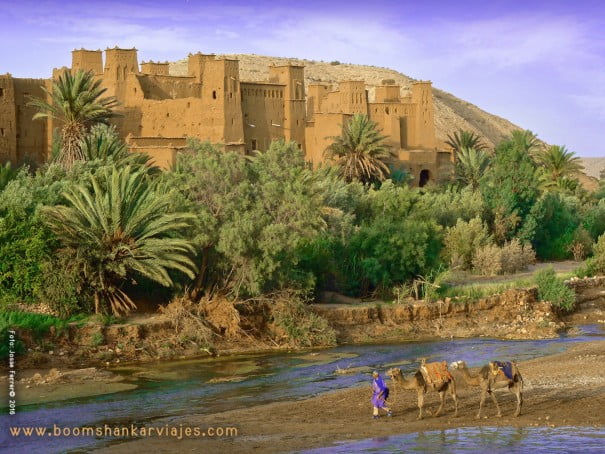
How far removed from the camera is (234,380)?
20703mm

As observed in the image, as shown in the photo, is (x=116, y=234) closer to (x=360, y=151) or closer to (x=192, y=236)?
(x=192, y=236)

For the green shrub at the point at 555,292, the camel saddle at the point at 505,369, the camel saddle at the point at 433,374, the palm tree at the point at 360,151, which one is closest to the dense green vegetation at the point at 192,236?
the green shrub at the point at 555,292

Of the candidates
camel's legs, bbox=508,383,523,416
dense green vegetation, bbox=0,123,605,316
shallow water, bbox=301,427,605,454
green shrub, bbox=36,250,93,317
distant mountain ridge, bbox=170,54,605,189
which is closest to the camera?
shallow water, bbox=301,427,605,454

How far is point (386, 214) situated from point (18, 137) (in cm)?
1493

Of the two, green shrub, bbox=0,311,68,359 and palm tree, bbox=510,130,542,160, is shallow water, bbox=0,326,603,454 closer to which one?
green shrub, bbox=0,311,68,359

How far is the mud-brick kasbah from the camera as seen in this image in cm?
4100

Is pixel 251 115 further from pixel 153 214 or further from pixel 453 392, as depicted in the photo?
pixel 453 392

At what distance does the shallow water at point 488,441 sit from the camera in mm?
13391

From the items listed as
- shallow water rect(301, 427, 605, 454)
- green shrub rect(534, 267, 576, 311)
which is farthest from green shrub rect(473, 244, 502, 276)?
shallow water rect(301, 427, 605, 454)

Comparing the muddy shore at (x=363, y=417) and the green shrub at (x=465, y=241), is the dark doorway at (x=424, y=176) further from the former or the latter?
the muddy shore at (x=363, y=417)

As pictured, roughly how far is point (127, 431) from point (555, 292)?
1673 cm

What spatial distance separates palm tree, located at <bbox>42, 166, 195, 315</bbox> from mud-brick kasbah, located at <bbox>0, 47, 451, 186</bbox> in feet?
48.8

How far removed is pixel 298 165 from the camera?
104 ft

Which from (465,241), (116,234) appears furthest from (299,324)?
(465,241)
